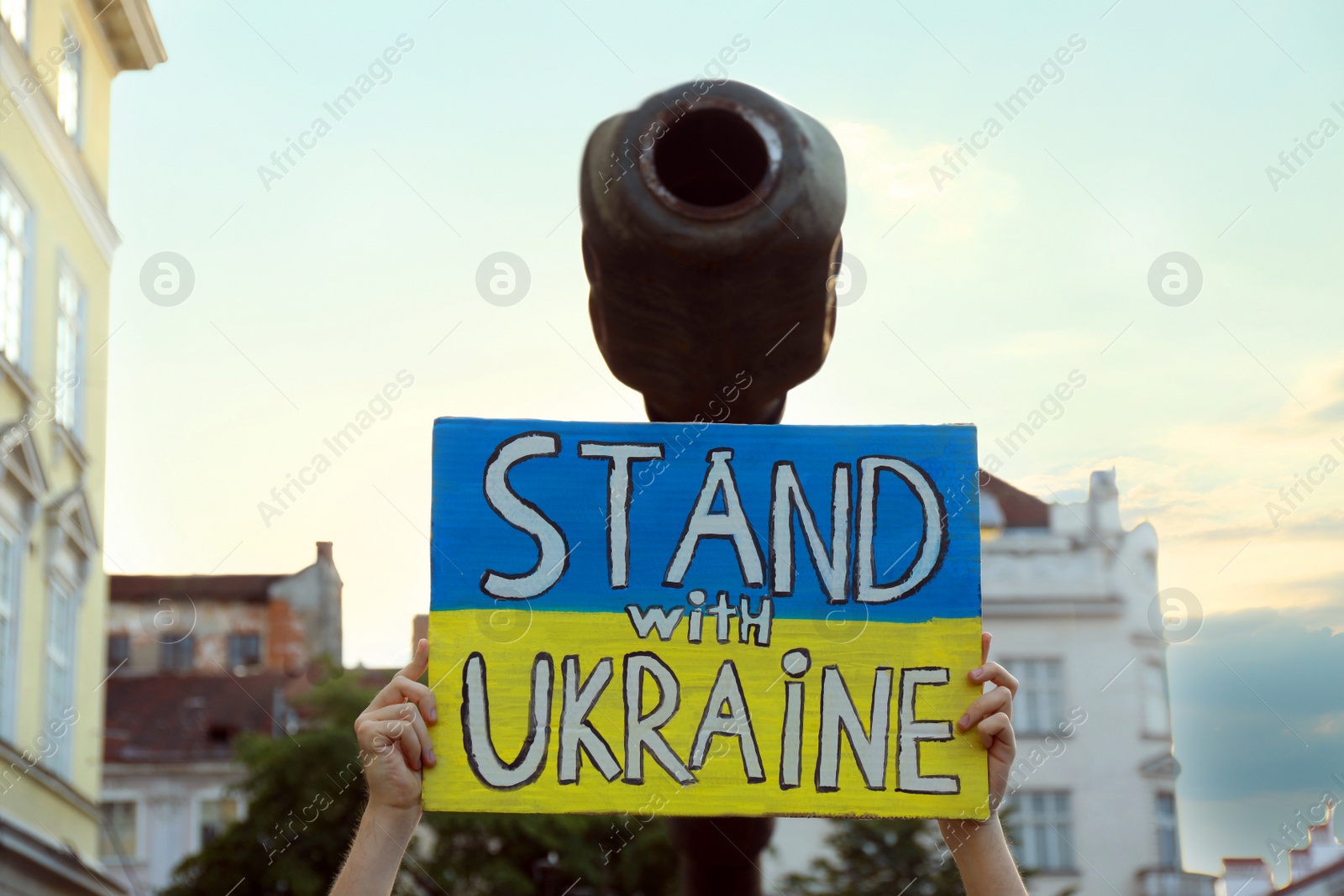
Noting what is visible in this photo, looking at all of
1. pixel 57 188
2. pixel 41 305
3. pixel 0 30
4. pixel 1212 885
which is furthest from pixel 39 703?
pixel 1212 885

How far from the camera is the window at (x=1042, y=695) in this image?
28.6 meters

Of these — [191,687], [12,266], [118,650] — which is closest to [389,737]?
[12,266]

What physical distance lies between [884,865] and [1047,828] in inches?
270

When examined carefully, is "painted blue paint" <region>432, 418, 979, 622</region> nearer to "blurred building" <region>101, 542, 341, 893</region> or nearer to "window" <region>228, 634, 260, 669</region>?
"blurred building" <region>101, 542, 341, 893</region>

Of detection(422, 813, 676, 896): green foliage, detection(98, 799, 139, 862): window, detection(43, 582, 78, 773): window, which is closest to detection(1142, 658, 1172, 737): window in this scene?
detection(422, 813, 676, 896): green foliage

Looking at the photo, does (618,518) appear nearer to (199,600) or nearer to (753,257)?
(753,257)

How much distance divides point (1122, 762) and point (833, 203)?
28791 millimetres

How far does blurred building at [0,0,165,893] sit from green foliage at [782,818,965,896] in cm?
994

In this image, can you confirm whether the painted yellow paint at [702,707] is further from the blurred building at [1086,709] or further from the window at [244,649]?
the window at [244,649]

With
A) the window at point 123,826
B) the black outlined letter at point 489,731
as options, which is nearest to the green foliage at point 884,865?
the window at point 123,826

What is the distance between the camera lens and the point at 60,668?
16.8 m

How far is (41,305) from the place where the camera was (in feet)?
51.6

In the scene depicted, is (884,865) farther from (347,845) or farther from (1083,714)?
(1083,714)

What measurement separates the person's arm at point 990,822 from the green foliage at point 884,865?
1946 cm
